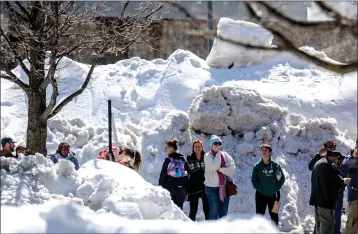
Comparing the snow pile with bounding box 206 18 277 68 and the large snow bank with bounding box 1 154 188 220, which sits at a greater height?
the snow pile with bounding box 206 18 277 68

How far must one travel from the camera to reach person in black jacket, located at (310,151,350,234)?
991 cm

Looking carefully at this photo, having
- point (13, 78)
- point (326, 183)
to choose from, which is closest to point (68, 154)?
point (13, 78)

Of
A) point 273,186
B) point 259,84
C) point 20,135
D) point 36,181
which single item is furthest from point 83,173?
point 259,84

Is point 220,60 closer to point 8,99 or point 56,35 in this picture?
point 8,99

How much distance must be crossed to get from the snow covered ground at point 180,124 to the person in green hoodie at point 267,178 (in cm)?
142

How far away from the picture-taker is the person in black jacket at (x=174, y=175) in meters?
10.7

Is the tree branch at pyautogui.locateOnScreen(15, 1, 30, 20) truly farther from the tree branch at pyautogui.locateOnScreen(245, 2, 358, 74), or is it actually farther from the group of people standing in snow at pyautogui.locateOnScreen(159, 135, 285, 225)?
the tree branch at pyautogui.locateOnScreen(245, 2, 358, 74)

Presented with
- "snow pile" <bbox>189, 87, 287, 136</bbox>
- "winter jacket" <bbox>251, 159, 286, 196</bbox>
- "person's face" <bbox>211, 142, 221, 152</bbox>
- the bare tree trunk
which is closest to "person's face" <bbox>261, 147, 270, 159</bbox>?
"winter jacket" <bbox>251, 159, 286, 196</bbox>

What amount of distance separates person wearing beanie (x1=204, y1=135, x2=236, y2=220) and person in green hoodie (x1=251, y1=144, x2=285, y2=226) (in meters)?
0.37

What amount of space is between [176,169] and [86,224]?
208 inches

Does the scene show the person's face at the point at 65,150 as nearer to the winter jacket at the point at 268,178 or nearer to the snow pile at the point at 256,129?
the winter jacket at the point at 268,178

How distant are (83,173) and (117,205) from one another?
1.28 m

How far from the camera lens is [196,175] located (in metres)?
11.2

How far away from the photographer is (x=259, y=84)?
671 inches
